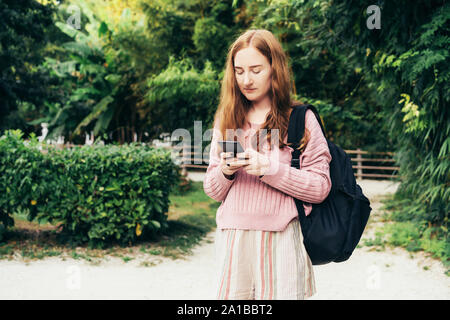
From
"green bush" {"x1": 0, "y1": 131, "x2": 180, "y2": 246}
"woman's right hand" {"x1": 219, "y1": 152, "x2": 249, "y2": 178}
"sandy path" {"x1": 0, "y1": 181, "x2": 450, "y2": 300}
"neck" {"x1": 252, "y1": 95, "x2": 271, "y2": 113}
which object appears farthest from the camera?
"green bush" {"x1": 0, "y1": 131, "x2": 180, "y2": 246}

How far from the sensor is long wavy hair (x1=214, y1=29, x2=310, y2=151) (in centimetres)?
171

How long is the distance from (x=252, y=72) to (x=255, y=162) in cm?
41

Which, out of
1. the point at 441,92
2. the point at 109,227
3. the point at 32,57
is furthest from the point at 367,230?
the point at 32,57

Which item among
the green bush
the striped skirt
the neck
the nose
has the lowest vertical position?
the green bush

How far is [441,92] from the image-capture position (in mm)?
4898

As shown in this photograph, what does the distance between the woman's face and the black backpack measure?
6.6 inches

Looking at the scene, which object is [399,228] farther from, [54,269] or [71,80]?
[71,80]

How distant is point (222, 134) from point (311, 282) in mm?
705

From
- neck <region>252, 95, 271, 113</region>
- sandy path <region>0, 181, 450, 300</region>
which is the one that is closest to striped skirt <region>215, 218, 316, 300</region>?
neck <region>252, 95, 271, 113</region>

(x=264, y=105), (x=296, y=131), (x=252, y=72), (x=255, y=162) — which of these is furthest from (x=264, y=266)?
(x=252, y=72)

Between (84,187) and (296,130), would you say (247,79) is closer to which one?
(296,130)

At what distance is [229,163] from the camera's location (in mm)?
1541

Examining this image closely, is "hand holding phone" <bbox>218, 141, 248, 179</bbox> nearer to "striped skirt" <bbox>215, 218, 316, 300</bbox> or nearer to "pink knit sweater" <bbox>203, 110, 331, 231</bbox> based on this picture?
"pink knit sweater" <bbox>203, 110, 331, 231</bbox>

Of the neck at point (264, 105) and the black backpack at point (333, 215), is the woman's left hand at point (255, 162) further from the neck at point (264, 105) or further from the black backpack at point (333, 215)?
the neck at point (264, 105)
